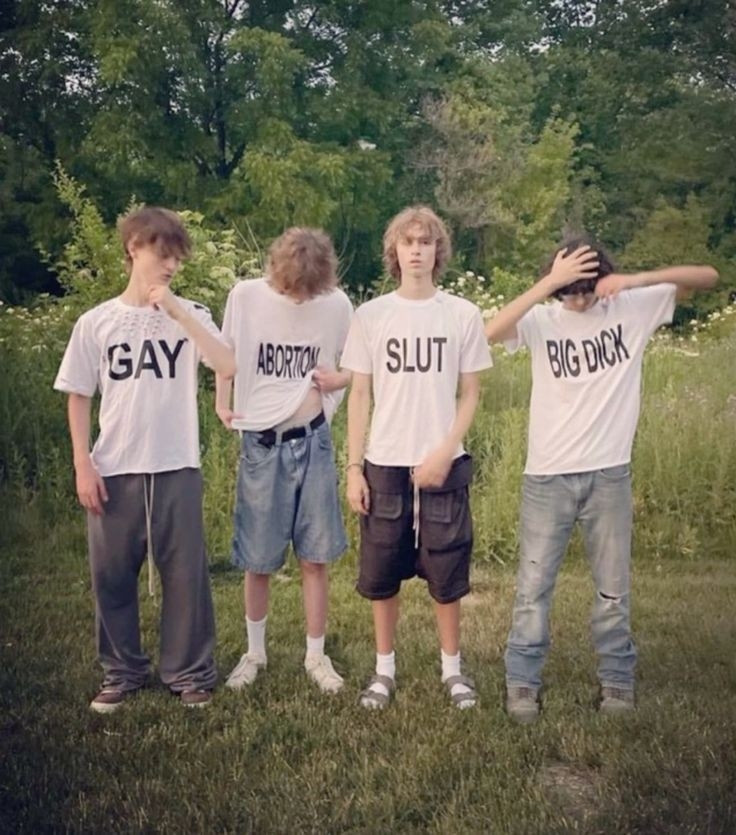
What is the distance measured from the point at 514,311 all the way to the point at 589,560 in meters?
0.87

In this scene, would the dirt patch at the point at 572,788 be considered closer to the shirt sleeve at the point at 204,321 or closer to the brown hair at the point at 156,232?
the shirt sleeve at the point at 204,321

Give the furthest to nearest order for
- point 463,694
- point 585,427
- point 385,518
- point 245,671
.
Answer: point 245,671 < point 463,694 < point 385,518 < point 585,427

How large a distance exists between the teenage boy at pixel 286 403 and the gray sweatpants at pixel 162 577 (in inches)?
8.0

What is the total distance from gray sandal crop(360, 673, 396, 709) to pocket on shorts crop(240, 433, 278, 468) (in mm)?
859

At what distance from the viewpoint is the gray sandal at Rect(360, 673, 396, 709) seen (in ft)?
12.0

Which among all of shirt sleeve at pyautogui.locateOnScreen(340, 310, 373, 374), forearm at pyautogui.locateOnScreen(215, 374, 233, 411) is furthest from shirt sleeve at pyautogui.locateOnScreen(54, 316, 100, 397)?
shirt sleeve at pyautogui.locateOnScreen(340, 310, 373, 374)

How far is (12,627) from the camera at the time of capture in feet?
15.1

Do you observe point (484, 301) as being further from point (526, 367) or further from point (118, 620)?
point (118, 620)

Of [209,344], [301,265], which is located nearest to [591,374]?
[301,265]

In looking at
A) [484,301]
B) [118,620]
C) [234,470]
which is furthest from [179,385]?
[484,301]

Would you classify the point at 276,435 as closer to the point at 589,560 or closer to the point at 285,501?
the point at 285,501

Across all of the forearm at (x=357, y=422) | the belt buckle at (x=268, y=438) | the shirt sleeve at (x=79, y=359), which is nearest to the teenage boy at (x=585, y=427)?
the forearm at (x=357, y=422)

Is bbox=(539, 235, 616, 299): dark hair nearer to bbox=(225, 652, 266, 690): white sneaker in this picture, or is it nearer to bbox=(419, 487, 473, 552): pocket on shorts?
bbox=(419, 487, 473, 552): pocket on shorts

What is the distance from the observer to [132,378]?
139 inches
